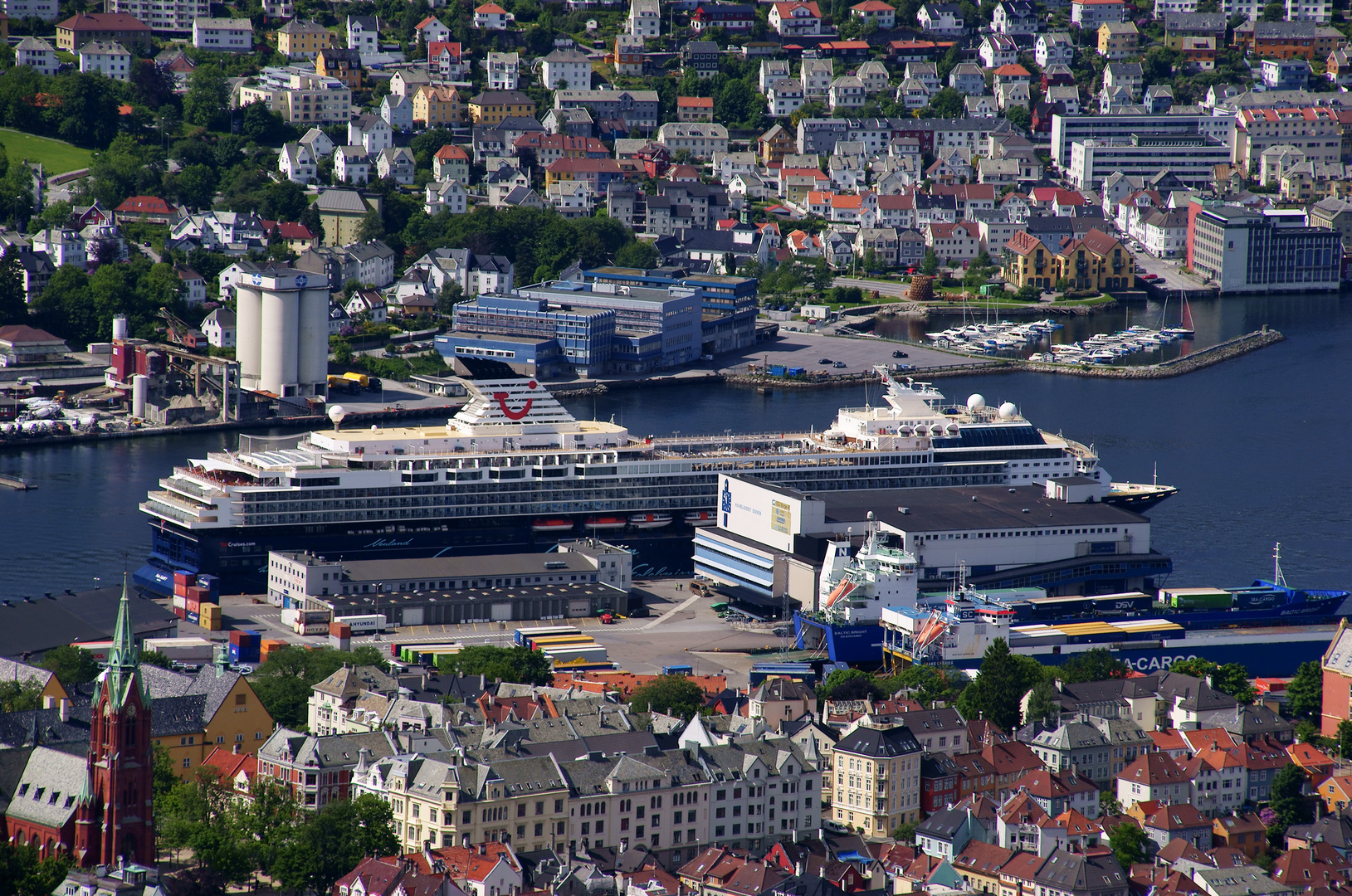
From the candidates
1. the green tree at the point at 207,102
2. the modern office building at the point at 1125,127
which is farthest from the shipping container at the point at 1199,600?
the modern office building at the point at 1125,127

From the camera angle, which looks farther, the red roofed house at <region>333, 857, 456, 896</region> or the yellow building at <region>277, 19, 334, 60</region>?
the yellow building at <region>277, 19, 334, 60</region>

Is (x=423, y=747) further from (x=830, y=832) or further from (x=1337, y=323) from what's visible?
(x=1337, y=323)

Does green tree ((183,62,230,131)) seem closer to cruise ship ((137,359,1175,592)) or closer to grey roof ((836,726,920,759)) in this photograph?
cruise ship ((137,359,1175,592))

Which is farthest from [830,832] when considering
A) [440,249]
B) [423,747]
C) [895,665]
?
[440,249]

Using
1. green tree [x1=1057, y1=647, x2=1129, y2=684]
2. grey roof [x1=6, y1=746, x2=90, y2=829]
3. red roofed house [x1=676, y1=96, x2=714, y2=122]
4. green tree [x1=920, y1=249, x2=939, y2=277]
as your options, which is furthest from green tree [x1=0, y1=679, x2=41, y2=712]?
red roofed house [x1=676, y1=96, x2=714, y2=122]

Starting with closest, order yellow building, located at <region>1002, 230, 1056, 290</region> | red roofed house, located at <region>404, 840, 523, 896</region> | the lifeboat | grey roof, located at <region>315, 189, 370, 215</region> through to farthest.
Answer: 1. red roofed house, located at <region>404, 840, 523, 896</region>
2. the lifeboat
3. grey roof, located at <region>315, 189, 370, 215</region>
4. yellow building, located at <region>1002, 230, 1056, 290</region>

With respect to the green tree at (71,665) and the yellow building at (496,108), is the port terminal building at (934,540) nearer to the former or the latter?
the green tree at (71,665)

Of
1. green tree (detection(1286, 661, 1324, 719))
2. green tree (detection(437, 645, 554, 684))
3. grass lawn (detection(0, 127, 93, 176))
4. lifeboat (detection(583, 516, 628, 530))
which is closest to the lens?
green tree (detection(437, 645, 554, 684))
